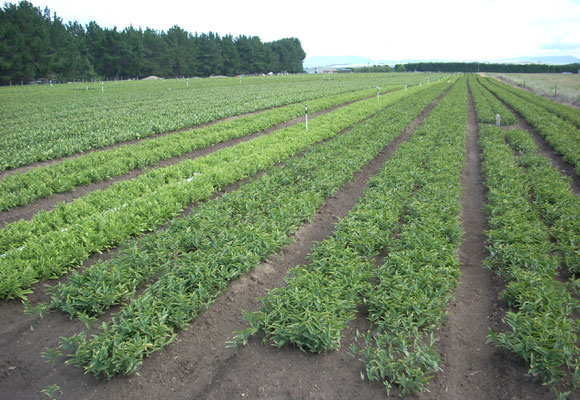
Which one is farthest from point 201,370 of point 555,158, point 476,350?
point 555,158

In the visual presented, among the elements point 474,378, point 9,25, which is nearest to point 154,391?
point 474,378

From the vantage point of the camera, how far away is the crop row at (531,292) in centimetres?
333

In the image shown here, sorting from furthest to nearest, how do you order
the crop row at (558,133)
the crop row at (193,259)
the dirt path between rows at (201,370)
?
the crop row at (558,133) < the crop row at (193,259) < the dirt path between rows at (201,370)

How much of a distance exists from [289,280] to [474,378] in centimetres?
229

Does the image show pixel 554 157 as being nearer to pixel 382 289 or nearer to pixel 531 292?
pixel 531 292

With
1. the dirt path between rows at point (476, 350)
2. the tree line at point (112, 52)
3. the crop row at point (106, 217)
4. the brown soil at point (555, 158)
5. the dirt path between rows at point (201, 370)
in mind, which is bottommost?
the dirt path between rows at point (476, 350)

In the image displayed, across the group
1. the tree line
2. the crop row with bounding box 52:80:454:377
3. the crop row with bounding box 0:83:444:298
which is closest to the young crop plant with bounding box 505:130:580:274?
the crop row with bounding box 52:80:454:377

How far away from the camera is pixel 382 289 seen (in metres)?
4.34

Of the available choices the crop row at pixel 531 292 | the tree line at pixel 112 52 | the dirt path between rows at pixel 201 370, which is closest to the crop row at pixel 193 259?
the dirt path between rows at pixel 201 370

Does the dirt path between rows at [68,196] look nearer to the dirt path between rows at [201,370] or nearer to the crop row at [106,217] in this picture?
the crop row at [106,217]

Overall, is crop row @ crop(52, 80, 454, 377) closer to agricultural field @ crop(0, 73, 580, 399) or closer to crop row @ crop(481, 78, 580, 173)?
agricultural field @ crop(0, 73, 580, 399)

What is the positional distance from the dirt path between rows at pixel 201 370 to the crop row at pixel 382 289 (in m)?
0.17

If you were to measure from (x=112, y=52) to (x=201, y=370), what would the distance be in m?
90.5

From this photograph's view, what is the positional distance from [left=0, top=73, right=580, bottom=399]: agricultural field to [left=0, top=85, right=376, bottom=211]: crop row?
9cm
